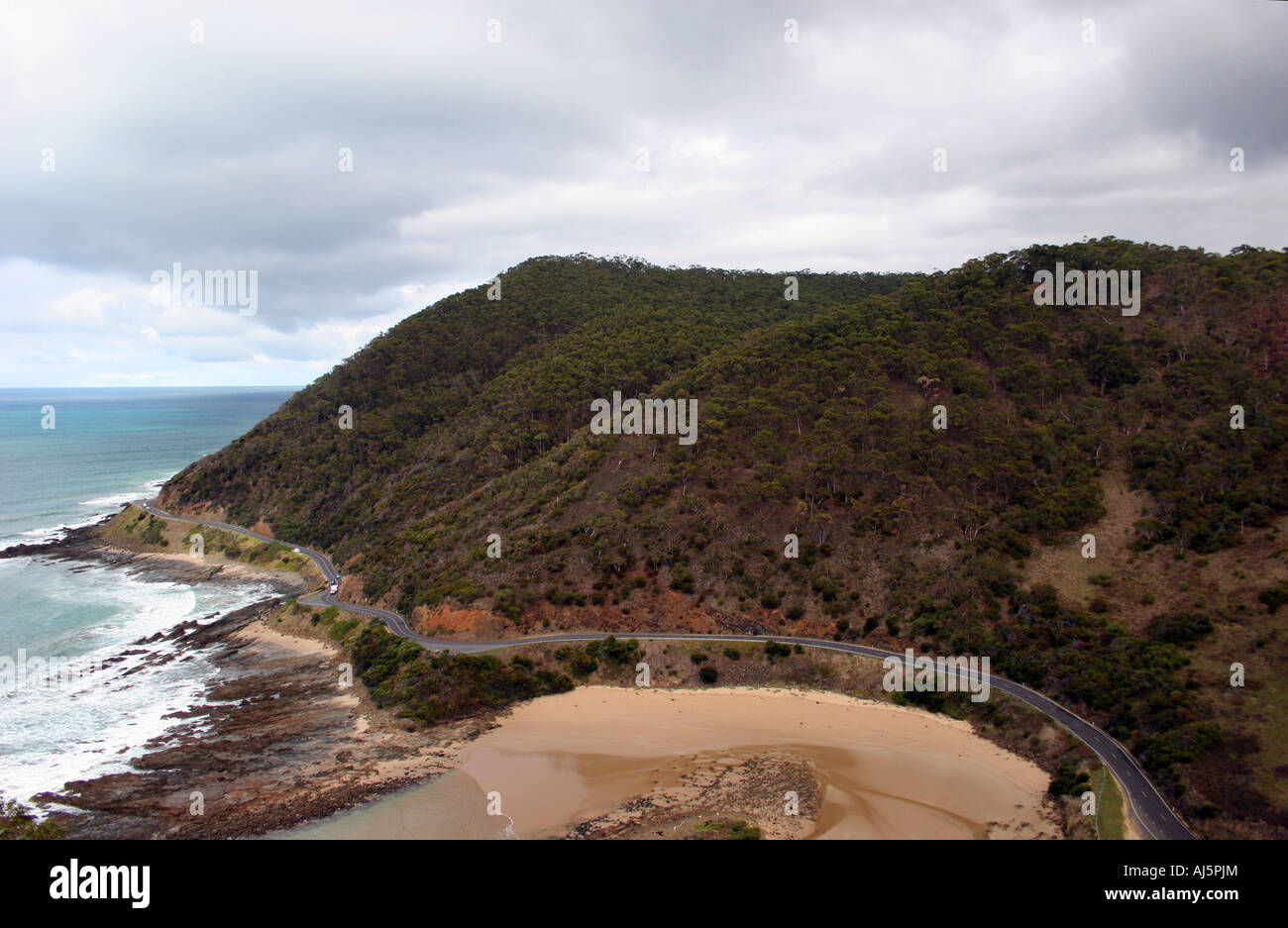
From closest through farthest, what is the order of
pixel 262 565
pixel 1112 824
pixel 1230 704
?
pixel 1112 824, pixel 1230 704, pixel 262 565

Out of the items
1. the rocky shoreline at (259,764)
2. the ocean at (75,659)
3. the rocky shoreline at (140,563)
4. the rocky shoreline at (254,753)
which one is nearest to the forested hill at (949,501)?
the rocky shoreline at (140,563)

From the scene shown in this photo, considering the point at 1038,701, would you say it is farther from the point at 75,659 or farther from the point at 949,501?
the point at 75,659

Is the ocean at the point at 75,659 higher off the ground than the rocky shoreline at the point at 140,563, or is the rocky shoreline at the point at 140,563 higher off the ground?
the rocky shoreline at the point at 140,563

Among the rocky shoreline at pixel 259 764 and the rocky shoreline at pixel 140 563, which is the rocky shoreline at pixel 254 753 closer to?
the rocky shoreline at pixel 259 764

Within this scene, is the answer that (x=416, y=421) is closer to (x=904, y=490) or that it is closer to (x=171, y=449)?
(x=904, y=490)

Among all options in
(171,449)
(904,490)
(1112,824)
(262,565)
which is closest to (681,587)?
(904,490)

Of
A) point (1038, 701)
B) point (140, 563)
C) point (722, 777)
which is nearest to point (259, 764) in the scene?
point (722, 777)
